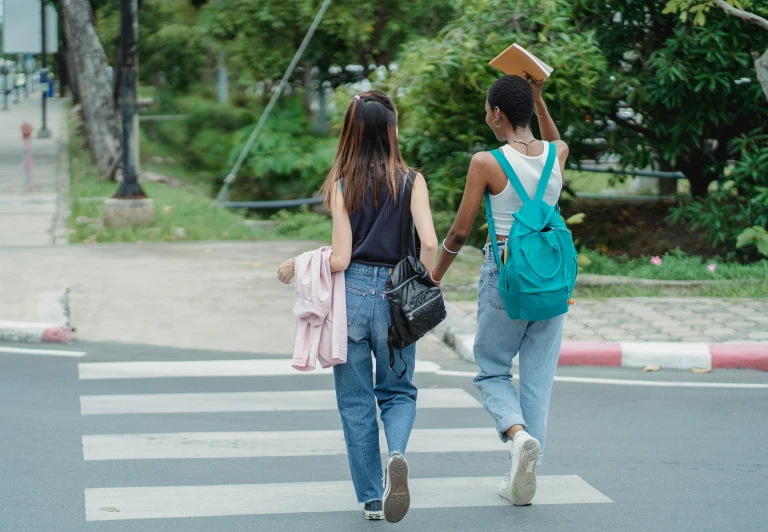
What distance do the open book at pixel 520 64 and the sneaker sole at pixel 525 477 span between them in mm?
1574

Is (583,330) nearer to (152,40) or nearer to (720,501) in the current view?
(720,501)

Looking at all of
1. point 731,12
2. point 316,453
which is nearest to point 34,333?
point 316,453

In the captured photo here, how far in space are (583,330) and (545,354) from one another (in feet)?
12.3

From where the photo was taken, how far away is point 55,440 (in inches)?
227

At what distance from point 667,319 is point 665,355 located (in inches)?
47.0

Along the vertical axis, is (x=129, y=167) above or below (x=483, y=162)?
below

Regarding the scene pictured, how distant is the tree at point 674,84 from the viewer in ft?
36.3

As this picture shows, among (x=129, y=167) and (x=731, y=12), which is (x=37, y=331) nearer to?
(x=129, y=167)

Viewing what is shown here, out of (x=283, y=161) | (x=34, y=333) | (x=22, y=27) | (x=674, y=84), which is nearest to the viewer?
(x=34, y=333)

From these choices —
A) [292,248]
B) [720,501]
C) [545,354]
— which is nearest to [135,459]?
[545,354]

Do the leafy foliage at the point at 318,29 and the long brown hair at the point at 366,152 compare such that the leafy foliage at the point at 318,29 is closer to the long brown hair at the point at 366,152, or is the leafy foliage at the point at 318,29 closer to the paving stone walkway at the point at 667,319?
the paving stone walkway at the point at 667,319

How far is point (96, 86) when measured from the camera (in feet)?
62.2

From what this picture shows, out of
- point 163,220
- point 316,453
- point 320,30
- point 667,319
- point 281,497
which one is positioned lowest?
point 163,220

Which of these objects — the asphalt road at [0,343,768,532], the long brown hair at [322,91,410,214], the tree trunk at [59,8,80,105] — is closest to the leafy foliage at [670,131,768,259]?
the asphalt road at [0,343,768,532]
